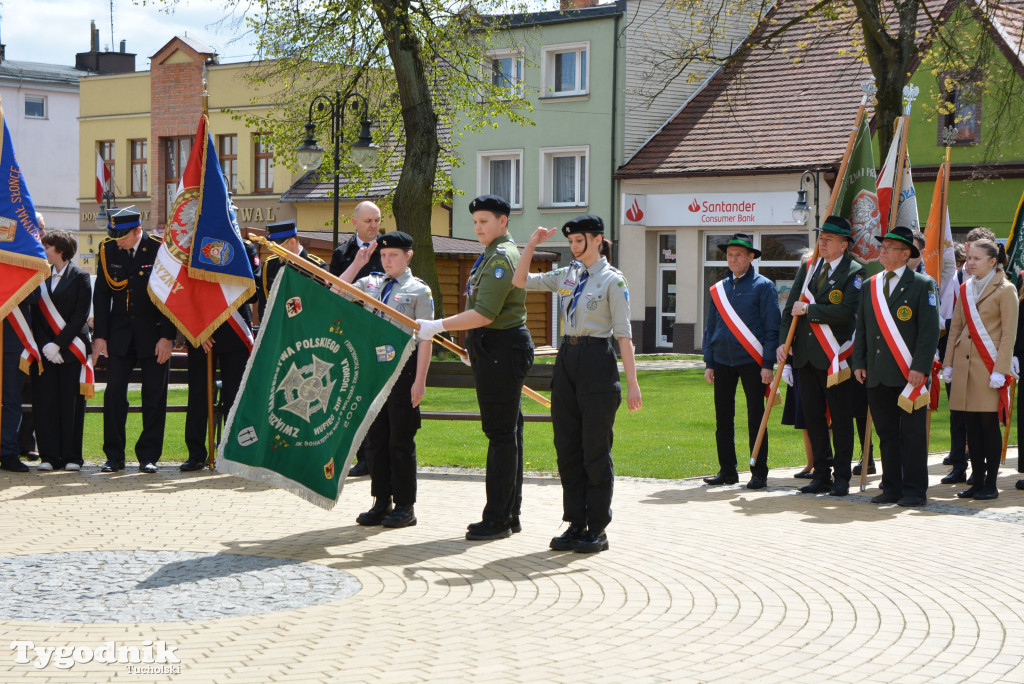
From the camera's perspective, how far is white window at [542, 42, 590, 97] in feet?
121

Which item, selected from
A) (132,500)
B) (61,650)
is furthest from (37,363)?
(61,650)

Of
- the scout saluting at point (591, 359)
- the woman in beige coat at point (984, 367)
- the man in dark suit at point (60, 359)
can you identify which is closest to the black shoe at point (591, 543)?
the scout saluting at point (591, 359)

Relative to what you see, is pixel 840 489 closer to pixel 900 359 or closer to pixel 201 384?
pixel 900 359

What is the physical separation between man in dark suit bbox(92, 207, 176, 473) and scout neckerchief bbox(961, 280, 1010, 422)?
6.96 meters

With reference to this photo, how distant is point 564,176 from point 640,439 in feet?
78.8

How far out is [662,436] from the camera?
49.5 feet

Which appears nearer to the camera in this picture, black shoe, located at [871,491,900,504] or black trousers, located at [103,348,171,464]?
black shoe, located at [871,491,900,504]

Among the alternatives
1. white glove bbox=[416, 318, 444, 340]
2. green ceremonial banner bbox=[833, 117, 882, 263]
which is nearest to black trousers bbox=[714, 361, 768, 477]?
green ceremonial banner bbox=[833, 117, 882, 263]

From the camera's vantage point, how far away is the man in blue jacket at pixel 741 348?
10867mm

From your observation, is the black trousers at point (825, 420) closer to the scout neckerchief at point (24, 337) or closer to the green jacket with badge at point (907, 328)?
the green jacket with badge at point (907, 328)

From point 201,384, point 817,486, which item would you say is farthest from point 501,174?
point 817,486

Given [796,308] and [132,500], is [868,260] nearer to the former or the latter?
[796,308]

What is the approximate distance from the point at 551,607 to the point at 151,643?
1958mm

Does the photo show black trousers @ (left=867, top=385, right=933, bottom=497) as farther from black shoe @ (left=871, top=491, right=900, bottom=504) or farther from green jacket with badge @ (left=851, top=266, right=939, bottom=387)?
green jacket with badge @ (left=851, top=266, right=939, bottom=387)
